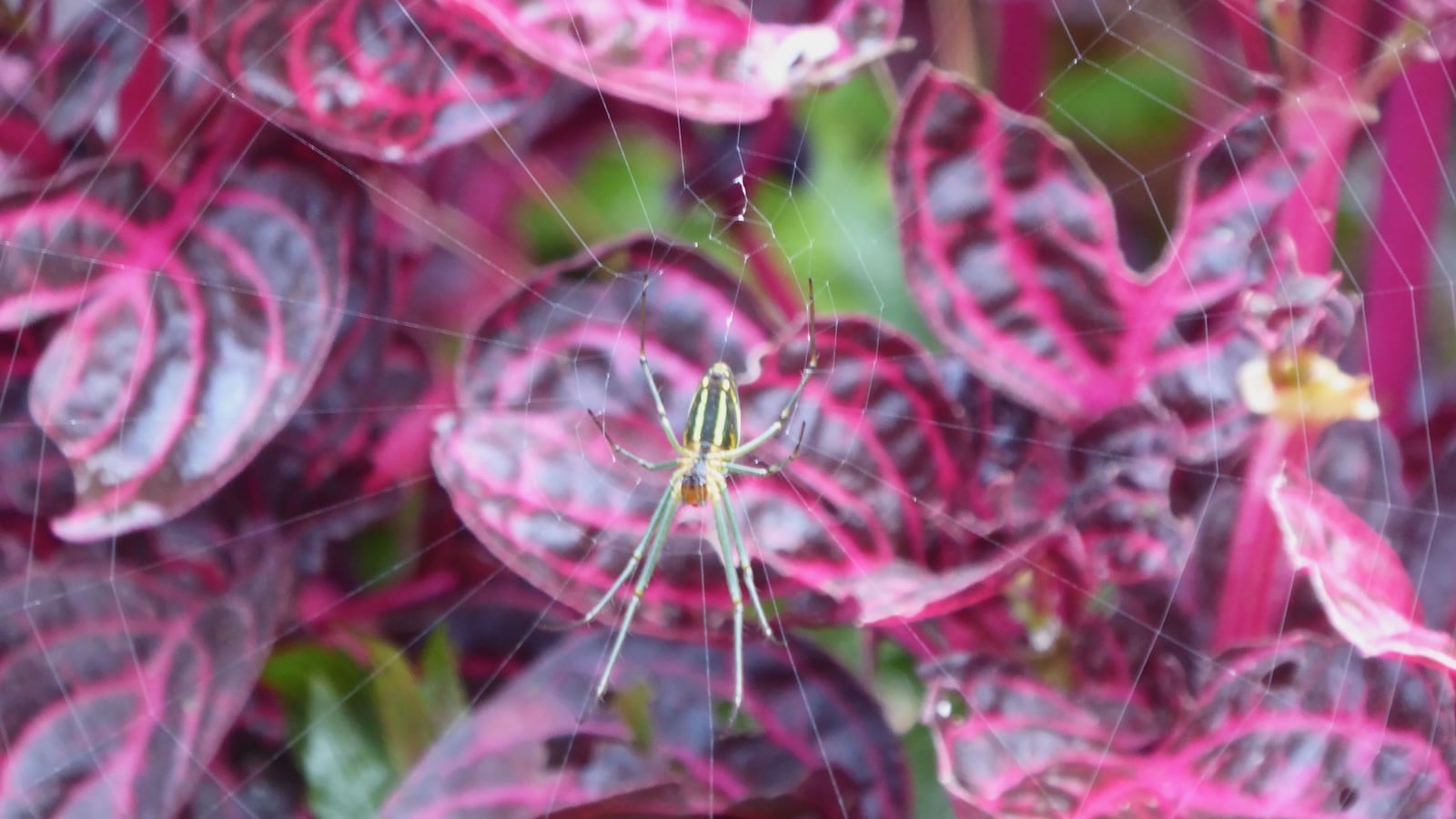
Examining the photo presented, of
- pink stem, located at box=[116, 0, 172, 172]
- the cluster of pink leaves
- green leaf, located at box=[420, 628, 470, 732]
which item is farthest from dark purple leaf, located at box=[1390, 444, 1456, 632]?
pink stem, located at box=[116, 0, 172, 172]

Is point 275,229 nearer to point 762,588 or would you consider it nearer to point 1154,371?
point 762,588

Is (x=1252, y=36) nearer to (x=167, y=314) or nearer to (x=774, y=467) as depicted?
(x=774, y=467)

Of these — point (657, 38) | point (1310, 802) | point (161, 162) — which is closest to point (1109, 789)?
point (1310, 802)

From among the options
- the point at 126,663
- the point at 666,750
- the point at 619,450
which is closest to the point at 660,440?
the point at 619,450

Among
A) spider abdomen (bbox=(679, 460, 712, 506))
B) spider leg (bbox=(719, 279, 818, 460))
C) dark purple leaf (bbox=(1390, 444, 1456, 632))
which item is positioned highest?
spider leg (bbox=(719, 279, 818, 460))

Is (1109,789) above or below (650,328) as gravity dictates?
below

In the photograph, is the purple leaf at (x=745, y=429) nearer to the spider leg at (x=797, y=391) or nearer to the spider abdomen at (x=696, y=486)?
the spider leg at (x=797, y=391)

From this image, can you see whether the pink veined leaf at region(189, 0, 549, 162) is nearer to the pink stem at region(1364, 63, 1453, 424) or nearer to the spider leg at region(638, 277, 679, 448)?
the spider leg at region(638, 277, 679, 448)

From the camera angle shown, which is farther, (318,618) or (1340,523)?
(318,618)
